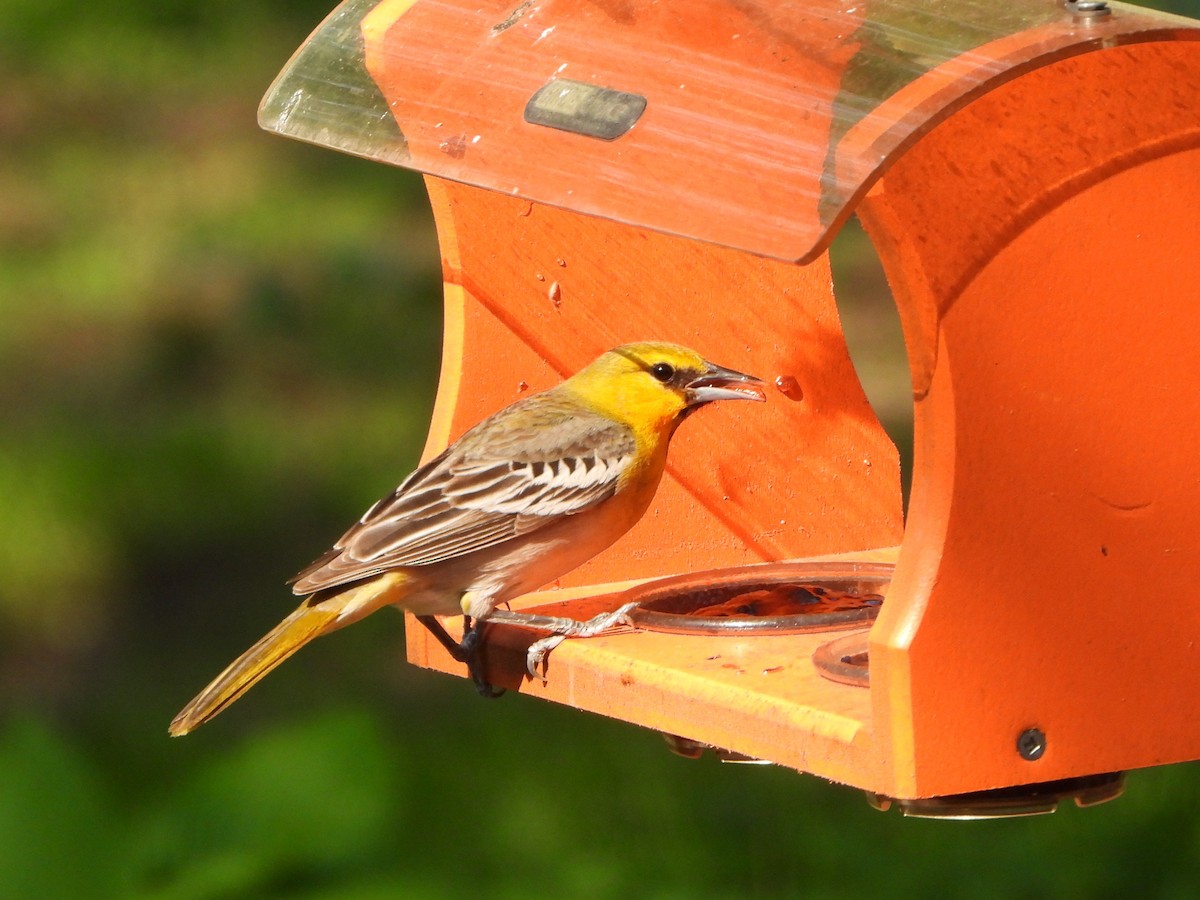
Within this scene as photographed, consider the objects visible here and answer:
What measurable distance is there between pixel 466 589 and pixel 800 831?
6.60ft

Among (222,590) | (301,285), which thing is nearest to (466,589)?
(301,285)

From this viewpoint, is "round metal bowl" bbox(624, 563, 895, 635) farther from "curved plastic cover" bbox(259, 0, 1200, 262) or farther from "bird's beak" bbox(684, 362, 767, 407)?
"curved plastic cover" bbox(259, 0, 1200, 262)

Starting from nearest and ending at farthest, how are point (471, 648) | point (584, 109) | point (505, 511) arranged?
point (584, 109), point (471, 648), point (505, 511)

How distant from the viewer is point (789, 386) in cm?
438

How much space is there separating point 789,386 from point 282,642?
1.31 metres

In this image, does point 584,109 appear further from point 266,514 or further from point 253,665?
point 266,514

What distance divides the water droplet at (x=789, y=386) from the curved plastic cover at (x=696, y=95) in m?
1.28

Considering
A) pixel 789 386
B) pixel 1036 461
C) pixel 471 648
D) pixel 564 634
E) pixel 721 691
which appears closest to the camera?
pixel 1036 461

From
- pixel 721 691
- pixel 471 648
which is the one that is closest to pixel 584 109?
pixel 721 691

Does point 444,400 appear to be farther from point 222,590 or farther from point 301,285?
point 222,590

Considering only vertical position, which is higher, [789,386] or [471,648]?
[789,386]

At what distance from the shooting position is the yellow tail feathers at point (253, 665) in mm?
3916

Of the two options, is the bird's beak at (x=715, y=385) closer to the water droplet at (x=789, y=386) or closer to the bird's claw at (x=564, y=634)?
the water droplet at (x=789, y=386)

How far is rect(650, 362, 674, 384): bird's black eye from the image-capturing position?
4.10 m
